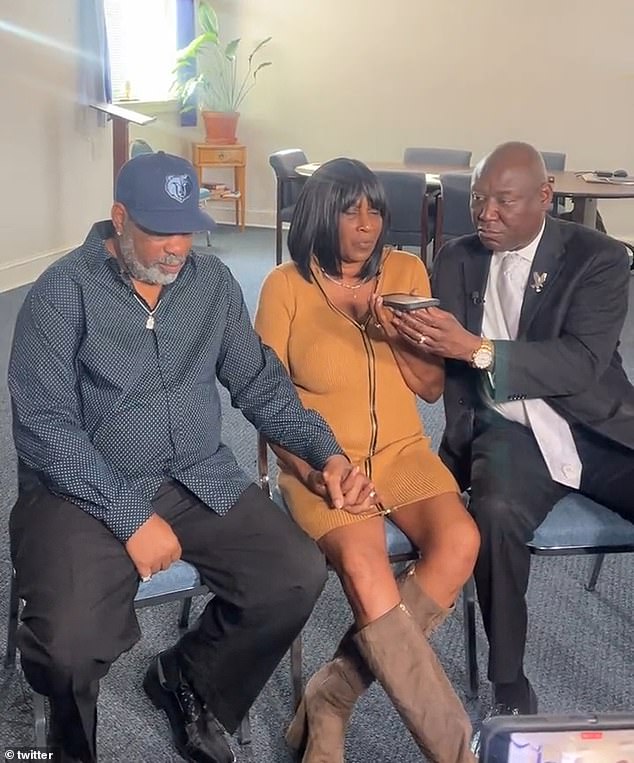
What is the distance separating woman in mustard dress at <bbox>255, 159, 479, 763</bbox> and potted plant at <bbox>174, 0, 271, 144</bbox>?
18.8ft

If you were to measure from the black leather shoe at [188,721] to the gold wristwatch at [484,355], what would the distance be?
843mm

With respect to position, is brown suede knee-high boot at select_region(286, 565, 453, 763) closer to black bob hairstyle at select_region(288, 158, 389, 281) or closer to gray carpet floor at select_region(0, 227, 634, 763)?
gray carpet floor at select_region(0, 227, 634, 763)

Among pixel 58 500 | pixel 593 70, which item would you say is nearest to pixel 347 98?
pixel 593 70

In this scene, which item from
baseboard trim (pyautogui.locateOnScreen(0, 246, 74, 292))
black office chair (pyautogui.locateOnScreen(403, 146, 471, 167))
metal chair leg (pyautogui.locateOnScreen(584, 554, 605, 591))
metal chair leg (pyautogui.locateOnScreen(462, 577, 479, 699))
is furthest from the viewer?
black office chair (pyautogui.locateOnScreen(403, 146, 471, 167))

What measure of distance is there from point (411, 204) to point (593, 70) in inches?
94.7

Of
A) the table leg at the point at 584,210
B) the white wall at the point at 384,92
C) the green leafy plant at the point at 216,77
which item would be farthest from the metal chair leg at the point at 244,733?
the green leafy plant at the point at 216,77

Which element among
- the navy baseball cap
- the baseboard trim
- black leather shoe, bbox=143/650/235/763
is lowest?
black leather shoe, bbox=143/650/235/763

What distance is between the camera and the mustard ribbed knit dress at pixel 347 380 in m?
1.90

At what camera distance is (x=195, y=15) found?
7430mm

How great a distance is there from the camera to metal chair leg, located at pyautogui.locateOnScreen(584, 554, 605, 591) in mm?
2408

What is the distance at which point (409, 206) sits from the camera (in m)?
5.14

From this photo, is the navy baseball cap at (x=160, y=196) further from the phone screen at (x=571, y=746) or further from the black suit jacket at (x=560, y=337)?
the phone screen at (x=571, y=746)

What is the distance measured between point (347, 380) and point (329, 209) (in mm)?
360

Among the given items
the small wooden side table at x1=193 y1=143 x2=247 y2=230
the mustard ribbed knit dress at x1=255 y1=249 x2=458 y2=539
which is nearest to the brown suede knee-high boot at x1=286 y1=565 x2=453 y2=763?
the mustard ribbed knit dress at x1=255 y1=249 x2=458 y2=539
